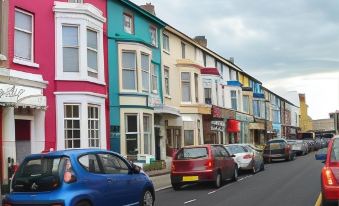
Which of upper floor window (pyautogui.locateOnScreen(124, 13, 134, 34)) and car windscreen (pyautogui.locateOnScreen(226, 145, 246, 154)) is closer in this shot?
car windscreen (pyautogui.locateOnScreen(226, 145, 246, 154))

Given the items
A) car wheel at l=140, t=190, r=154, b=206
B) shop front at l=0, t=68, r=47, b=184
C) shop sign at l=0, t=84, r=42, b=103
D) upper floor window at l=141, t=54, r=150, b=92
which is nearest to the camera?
car wheel at l=140, t=190, r=154, b=206

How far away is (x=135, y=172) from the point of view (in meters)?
12.2

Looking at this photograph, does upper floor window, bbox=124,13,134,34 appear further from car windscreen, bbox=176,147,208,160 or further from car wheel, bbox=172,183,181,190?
car wheel, bbox=172,183,181,190

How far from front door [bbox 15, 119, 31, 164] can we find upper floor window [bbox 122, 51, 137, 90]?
7.56 metres

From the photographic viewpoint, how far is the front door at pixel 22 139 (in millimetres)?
19266

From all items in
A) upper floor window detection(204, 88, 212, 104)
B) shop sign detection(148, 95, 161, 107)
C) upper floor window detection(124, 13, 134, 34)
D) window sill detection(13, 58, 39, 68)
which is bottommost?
shop sign detection(148, 95, 161, 107)

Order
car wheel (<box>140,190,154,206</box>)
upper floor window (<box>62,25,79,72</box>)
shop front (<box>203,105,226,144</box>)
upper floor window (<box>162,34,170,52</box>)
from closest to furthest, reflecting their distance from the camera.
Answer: car wheel (<box>140,190,154,206</box>) < upper floor window (<box>62,25,79,72</box>) < upper floor window (<box>162,34,170,52</box>) < shop front (<box>203,105,226,144</box>)

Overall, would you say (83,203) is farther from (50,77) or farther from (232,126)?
(232,126)

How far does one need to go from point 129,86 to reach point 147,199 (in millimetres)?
14603

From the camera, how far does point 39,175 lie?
33.6 feet

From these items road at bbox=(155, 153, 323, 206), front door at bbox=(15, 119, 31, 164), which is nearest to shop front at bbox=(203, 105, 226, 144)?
road at bbox=(155, 153, 323, 206)

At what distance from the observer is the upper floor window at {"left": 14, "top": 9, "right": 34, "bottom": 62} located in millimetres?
19094

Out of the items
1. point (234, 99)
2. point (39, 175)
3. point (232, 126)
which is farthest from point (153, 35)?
Answer: point (39, 175)

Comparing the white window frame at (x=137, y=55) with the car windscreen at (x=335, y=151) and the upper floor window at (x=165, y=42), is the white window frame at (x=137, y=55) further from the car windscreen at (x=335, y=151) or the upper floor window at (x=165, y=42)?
the car windscreen at (x=335, y=151)
